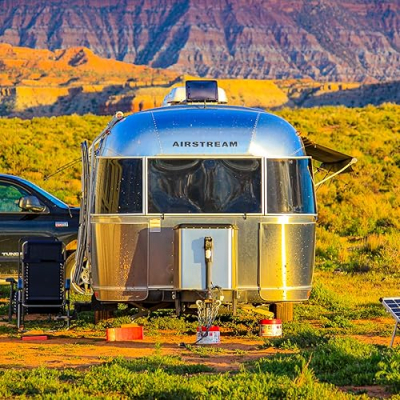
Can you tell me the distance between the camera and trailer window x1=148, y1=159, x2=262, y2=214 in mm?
11406

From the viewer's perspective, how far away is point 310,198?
459 inches

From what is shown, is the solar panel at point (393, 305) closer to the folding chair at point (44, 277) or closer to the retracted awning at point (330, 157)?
the retracted awning at point (330, 157)

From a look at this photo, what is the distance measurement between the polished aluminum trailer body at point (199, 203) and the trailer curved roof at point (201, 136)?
10 millimetres

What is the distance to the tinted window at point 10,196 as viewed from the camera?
1480 cm

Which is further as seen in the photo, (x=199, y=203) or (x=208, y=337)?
(x=199, y=203)

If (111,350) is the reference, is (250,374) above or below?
above

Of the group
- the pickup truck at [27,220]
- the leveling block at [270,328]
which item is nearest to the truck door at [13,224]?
the pickup truck at [27,220]

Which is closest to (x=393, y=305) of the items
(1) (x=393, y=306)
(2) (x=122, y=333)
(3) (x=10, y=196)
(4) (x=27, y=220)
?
(1) (x=393, y=306)

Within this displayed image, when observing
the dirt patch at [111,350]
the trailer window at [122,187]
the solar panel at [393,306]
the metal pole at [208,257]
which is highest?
the trailer window at [122,187]

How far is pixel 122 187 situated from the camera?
11.4m

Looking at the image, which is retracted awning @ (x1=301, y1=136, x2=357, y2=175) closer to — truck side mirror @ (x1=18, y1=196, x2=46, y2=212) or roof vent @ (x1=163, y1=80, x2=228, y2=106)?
roof vent @ (x1=163, y1=80, x2=228, y2=106)

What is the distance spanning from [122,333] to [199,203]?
1.53 meters

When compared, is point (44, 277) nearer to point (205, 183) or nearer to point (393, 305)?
point (205, 183)

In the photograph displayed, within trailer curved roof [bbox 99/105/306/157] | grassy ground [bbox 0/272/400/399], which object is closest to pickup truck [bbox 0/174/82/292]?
grassy ground [bbox 0/272/400/399]
